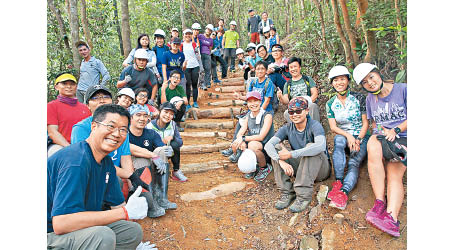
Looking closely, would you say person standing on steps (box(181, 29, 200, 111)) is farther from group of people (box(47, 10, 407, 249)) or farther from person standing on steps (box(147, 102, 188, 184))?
person standing on steps (box(147, 102, 188, 184))

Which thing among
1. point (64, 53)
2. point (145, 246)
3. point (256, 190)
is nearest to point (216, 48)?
point (64, 53)

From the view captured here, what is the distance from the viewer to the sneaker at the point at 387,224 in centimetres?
305

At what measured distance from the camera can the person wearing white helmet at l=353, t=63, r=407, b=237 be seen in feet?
10.7

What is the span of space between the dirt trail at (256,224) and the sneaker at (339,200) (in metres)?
0.09

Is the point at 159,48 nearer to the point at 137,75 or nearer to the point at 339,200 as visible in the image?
the point at 137,75

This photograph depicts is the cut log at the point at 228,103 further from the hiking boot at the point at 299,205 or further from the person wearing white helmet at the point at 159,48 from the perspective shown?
the hiking boot at the point at 299,205

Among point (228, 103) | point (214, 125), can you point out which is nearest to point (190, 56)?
point (228, 103)

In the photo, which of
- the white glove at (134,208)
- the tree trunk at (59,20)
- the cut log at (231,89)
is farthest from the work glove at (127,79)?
the cut log at (231,89)

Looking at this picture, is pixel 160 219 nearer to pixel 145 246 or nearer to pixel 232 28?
pixel 145 246

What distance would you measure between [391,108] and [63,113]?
411 centimetres

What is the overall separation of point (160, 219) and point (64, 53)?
581cm

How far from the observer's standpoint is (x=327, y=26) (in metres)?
7.11

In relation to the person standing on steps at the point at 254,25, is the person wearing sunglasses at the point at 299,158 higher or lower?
lower

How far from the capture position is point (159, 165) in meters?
3.78
